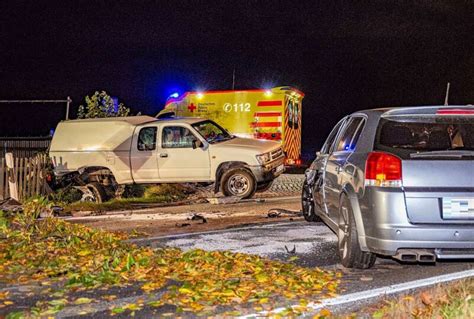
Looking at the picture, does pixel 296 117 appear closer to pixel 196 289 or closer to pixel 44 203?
pixel 44 203

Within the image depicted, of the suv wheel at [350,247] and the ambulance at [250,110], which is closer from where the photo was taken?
the suv wheel at [350,247]

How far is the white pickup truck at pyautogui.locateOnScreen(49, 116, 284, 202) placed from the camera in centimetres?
1443

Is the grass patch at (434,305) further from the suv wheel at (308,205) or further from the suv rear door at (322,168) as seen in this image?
the suv wheel at (308,205)

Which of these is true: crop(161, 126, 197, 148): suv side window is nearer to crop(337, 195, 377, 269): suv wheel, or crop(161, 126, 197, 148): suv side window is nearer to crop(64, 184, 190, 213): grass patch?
crop(64, 184, 190, 213): grass patch

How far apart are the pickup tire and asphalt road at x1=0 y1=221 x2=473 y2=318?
162 inches

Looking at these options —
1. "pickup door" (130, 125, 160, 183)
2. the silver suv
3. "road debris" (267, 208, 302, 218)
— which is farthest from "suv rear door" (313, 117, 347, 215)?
"pickup door" (130, 125, 160, 183)

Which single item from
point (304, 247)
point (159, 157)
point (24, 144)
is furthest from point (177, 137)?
point (24, 144)

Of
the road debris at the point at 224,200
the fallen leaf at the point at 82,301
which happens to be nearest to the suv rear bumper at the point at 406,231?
the fallen leaf at the point at 82,301

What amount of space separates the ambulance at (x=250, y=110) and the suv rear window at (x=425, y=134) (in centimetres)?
1212

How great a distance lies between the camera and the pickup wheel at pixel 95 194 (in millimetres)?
14602

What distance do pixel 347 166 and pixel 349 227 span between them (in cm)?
67

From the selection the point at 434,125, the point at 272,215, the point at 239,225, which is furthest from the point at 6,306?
the point at 272,215

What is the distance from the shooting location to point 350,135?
7.64 m

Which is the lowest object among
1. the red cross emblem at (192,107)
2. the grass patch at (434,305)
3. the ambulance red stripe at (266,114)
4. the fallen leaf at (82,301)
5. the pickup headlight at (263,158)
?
the fallen leaf at (82,301)
